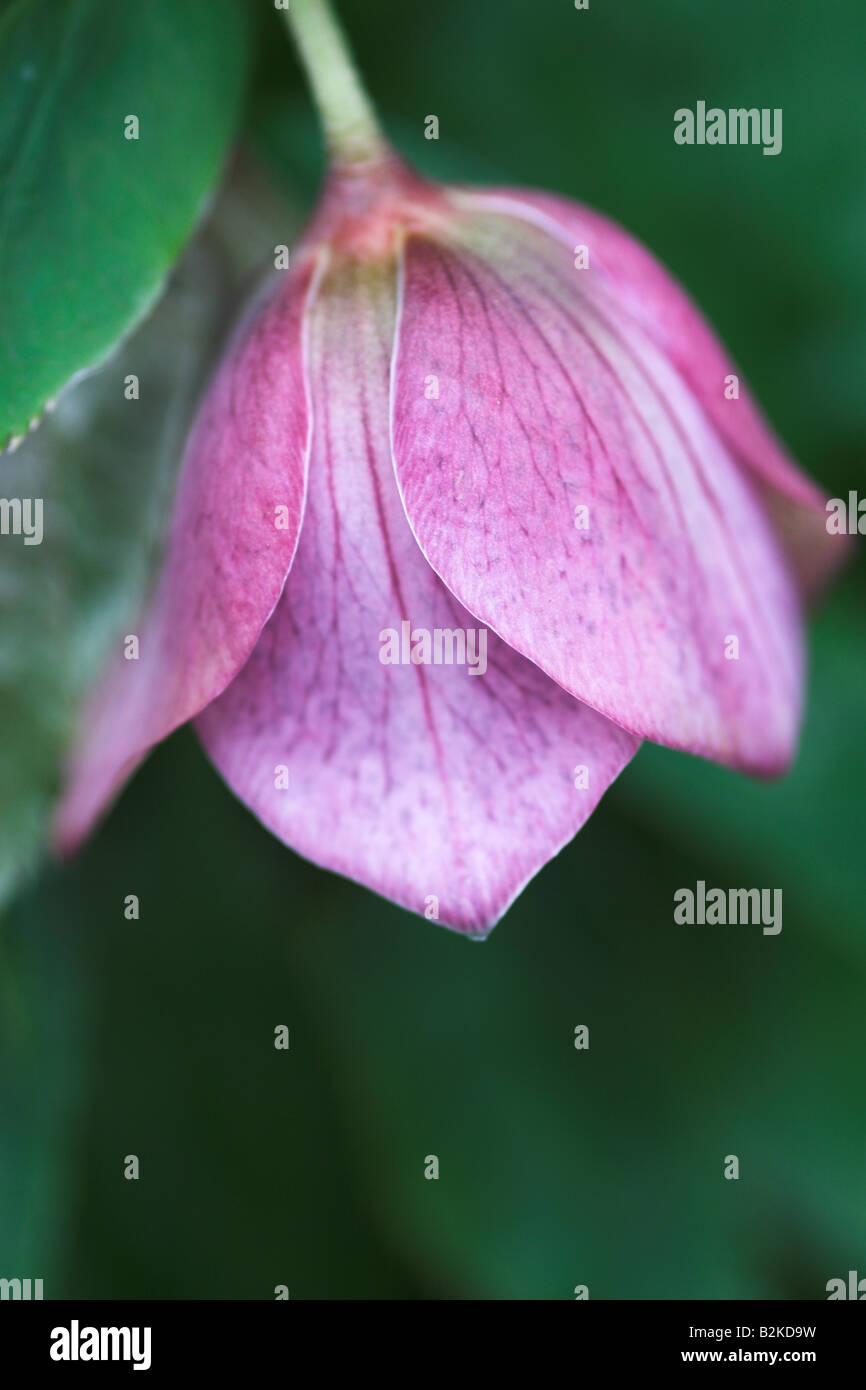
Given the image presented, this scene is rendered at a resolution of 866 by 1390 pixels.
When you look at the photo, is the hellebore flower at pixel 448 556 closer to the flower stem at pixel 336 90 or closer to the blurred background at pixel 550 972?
the flower stem at pixel 336 90

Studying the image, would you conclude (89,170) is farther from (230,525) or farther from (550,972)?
(550,972)

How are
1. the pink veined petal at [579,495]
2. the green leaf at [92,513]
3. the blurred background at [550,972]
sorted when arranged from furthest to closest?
the blurred background at [550,972]
the green leaf at [92,513]
the pink veined petal at [579,495]

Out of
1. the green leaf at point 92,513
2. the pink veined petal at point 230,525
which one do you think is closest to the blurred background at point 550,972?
the green leaf at point 92,513

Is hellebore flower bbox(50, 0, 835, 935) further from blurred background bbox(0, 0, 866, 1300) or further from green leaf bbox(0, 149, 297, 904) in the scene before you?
blurred background bbox(0, 0, 866, 1300)

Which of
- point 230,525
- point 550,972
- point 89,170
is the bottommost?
point 550,972

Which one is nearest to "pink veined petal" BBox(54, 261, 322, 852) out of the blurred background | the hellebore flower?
the hellebore flower

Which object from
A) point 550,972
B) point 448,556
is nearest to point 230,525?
point 448,556

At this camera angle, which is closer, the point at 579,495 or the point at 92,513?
the point at 579,495
